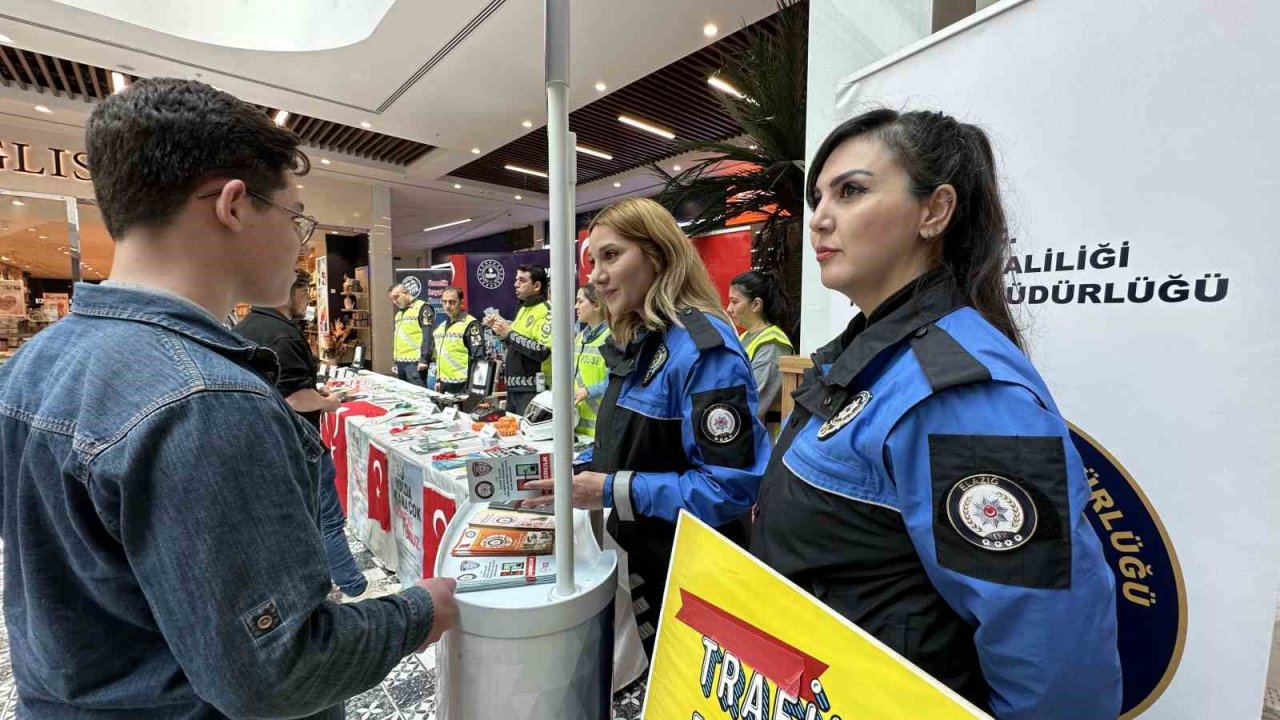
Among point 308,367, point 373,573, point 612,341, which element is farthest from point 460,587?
point 373,573

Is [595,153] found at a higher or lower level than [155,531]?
higher

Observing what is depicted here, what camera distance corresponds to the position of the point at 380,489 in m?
2.64

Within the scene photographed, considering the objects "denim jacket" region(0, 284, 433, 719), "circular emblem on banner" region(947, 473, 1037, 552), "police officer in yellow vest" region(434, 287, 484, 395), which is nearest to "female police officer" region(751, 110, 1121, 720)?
"circular emblem on banner" region(947, 473, 1037, 552)

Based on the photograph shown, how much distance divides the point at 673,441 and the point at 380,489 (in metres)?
1.96

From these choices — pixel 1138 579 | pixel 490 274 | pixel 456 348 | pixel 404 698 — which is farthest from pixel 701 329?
pixel 490 274

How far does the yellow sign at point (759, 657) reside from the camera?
540mm

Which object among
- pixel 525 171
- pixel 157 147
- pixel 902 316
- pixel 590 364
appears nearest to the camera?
pixel 157 147

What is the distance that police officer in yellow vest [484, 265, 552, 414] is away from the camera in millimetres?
4543

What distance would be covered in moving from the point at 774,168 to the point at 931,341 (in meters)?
2.77

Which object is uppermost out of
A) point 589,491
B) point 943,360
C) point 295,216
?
point 295,216

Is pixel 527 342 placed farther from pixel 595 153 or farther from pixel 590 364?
pixel 595 153

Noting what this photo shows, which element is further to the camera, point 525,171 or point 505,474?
point 525,171

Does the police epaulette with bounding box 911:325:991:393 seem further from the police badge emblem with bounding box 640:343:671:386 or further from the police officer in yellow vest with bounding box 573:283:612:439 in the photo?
the police officer in yellow vest with bounding box 573:283:612:439

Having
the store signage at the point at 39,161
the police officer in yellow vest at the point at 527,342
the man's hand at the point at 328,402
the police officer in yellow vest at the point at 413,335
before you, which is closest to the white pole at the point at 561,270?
the man's hand at the point at 328,402
